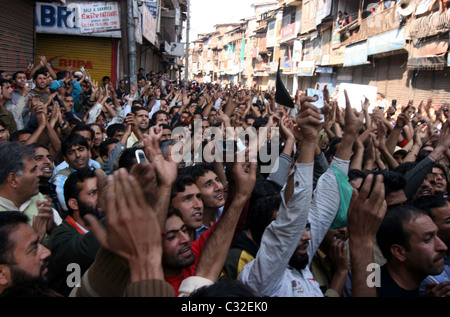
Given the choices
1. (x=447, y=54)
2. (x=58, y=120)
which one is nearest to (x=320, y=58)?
(x=447, y=54)

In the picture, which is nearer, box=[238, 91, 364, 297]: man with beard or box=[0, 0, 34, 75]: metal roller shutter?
box=[238, 91, 364, 297]: man with beard

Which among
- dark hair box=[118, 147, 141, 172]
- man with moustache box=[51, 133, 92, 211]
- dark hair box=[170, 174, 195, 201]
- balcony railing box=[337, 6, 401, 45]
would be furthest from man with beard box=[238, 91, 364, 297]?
balcony railing box=[337, 6, 401, 45]

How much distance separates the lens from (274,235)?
207 centimetres

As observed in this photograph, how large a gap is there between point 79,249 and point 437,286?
196 cm

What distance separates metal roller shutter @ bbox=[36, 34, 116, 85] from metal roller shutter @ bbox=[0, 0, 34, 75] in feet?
8.59

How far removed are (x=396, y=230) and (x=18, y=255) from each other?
2.11 m

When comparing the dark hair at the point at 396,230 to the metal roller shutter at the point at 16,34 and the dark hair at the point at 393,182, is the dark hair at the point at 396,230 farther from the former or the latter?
the metal roller shutter at the point at 16,34

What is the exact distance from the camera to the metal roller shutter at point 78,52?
1437 centimetres

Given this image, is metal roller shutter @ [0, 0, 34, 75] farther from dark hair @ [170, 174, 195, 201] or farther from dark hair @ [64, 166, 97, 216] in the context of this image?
dark hair @ [170, 174, 195, 201]

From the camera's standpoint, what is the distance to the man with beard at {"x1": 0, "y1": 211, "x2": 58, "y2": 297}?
6.23 ft

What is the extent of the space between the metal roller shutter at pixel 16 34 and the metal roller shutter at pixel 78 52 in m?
2.62

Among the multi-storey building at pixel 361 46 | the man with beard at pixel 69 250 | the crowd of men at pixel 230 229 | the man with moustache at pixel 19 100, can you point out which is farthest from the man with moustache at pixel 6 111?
the multi-storey building at pixel 361 46
